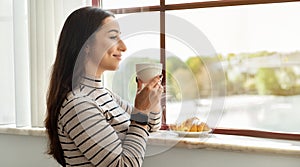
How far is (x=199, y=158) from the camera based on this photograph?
5.56 feet

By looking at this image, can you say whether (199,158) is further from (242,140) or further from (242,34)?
(242,34)

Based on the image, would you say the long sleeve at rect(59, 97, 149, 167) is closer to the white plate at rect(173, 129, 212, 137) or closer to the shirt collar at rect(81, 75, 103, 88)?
the shirt collar at rect(81, 75, 103, 88)

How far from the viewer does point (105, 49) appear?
130 centimetres

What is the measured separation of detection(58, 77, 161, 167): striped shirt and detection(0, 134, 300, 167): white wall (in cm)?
51

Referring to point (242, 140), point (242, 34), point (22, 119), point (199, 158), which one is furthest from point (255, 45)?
point (22, 119)

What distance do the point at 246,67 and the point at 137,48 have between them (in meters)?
0.51

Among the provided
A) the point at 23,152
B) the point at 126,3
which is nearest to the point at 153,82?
the point at 126,3

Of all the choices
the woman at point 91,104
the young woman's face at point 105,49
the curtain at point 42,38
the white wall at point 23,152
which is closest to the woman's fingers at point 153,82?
the woman at point 91,104

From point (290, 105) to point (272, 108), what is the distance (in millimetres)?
78

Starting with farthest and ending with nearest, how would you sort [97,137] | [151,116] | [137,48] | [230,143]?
[137,48]
[230,143]
[151,116]
[97,137]

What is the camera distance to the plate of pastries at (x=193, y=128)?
175 cm

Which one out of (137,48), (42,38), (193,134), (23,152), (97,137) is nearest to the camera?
(97,137)

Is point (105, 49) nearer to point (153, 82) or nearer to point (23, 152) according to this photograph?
point (153, 82)

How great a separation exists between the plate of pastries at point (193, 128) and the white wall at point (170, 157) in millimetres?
79
